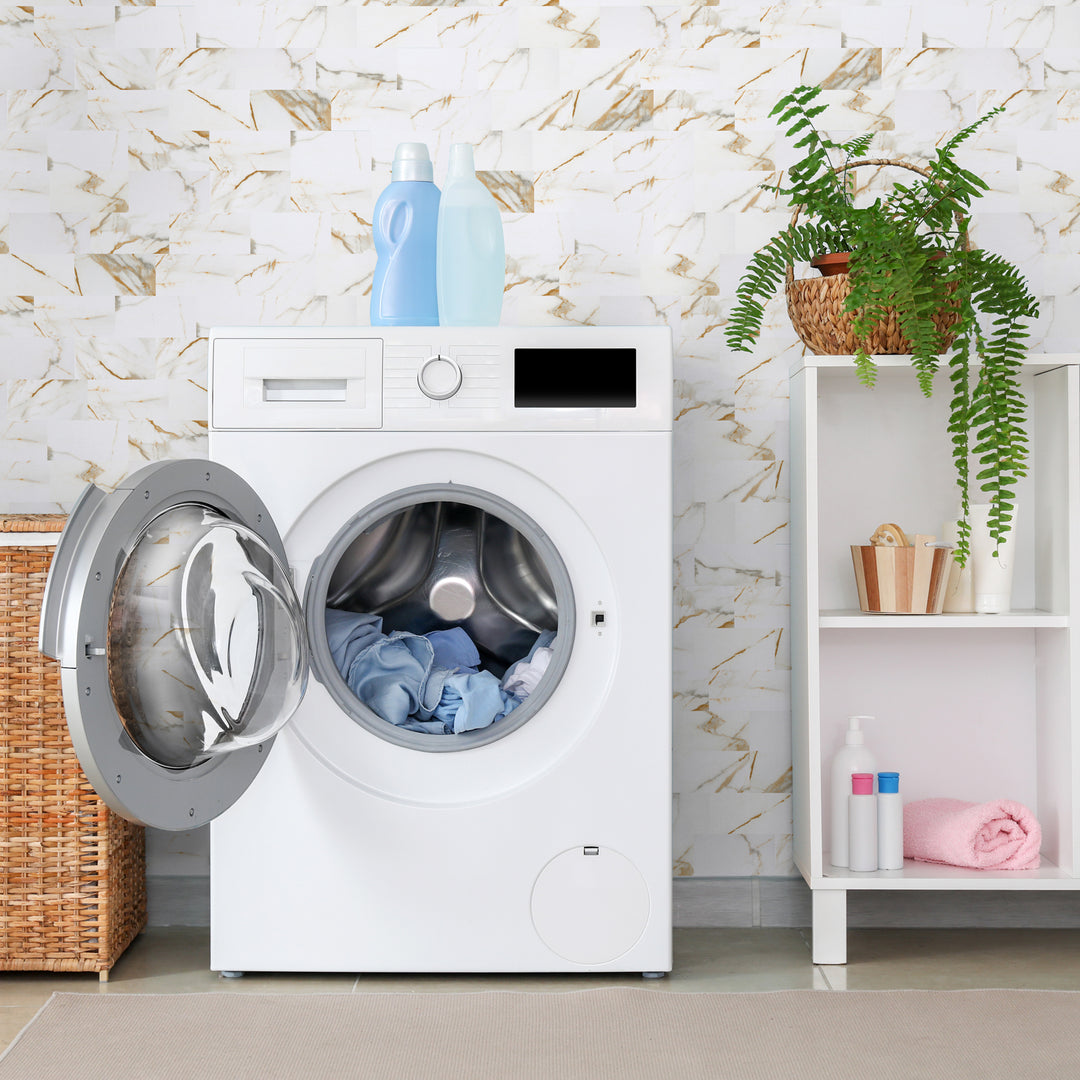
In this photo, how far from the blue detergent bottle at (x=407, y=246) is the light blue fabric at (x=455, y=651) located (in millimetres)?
540

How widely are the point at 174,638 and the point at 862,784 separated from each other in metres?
1.19

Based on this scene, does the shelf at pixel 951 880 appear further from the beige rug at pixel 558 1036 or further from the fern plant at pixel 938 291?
the fern plant at pixel 938 291

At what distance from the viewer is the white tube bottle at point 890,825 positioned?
1.82 meters

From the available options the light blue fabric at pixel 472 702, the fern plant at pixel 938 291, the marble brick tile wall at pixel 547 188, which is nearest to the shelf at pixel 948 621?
the fern plant at pixel 938 291

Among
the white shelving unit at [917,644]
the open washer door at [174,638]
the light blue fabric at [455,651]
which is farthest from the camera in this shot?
the white shelving unit at [917,644]

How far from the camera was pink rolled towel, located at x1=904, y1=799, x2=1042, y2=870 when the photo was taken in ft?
5.99

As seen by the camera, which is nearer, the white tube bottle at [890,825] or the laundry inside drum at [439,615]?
the laundry inside drum at [439,615]

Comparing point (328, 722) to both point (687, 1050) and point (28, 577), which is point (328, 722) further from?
point (687, 1050)

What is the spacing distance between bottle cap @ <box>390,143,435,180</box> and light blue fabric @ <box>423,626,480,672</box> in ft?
2.58

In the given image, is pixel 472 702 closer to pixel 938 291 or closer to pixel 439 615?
pixel 439 615

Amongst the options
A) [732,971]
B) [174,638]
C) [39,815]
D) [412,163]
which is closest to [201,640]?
[174,638]

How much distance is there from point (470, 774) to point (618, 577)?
39cm

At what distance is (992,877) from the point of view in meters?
1.78

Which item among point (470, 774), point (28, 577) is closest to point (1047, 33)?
point (470, 774)
